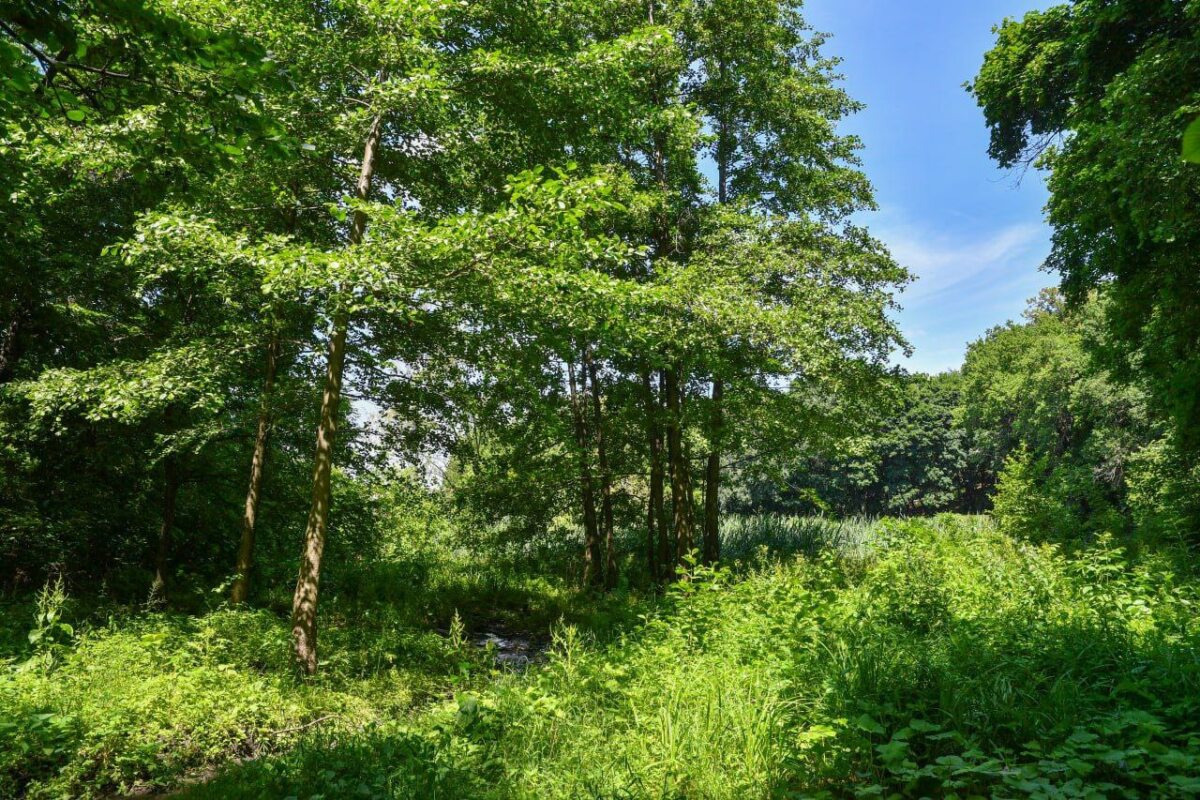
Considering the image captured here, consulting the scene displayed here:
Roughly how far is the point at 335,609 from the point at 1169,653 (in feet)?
33.9

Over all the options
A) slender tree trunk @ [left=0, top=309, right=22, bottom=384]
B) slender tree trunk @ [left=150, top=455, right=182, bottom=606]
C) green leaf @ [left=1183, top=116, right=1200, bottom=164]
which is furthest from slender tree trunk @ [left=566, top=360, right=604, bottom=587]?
green leaf @ [left=1183, top=116, right=1200, bottom=164]

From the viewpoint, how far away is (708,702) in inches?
160

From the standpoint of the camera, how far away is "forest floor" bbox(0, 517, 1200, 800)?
130 inches

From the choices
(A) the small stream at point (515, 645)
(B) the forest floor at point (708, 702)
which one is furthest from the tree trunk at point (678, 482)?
(B) the forest floor at point (708, 702)

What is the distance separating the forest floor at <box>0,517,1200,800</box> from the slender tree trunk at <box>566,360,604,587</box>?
6.33 meters

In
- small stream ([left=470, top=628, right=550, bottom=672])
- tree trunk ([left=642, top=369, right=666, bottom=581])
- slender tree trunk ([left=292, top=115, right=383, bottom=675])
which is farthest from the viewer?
tree trunk ([left=642, top=369, right=666, bottom=581])

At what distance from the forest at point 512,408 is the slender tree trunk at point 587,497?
10cm

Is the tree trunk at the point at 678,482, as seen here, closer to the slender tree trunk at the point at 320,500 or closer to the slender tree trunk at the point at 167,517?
the slender tree trunk at the point at 320,500

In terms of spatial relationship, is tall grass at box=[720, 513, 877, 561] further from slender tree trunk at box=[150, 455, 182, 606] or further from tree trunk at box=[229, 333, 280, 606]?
slender tree trunk at box=[150, 455, 182, 606]

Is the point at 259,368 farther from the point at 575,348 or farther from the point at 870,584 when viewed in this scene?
the point at 870,584

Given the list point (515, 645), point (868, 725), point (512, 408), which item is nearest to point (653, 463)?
point (515, 645)

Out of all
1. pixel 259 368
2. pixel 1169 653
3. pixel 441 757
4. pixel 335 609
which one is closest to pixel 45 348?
pixel 259 368

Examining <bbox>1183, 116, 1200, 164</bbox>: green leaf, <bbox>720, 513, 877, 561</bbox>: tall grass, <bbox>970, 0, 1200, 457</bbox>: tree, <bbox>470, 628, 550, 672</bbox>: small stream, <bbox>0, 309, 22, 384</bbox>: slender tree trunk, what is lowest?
<bbox>470, 628, 550, 672</bbox>: small stream

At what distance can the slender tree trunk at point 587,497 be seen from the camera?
1394 cm
